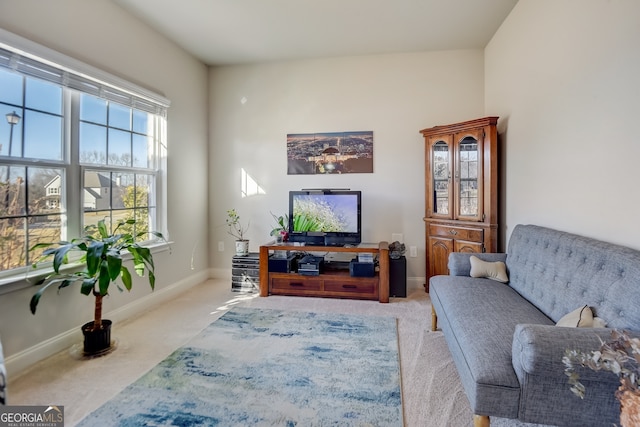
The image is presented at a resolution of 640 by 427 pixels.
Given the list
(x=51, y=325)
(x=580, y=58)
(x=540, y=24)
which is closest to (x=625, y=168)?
(x=580, y=58)

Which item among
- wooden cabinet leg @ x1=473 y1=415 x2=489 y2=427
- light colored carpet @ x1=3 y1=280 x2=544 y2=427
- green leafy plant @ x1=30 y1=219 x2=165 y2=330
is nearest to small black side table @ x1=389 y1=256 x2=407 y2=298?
light colored carpet @ x1=3 y1=280 x2=544 y2=427

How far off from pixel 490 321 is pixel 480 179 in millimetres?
1810

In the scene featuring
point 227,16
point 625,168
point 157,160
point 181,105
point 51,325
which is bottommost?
point 51,325

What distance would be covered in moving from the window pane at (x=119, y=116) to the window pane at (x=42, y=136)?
1.55ft

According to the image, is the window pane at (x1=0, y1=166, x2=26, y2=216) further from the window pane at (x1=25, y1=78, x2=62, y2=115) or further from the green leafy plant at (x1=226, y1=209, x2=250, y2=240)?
the green leafy plant at (x1=226, y1=209, x2=250, y2=240)

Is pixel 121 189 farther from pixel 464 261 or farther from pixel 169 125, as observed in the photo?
pixel 464 261

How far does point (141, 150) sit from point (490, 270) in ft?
10.9

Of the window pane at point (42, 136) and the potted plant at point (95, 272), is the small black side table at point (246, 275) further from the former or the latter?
the window pane at point (42, 136)

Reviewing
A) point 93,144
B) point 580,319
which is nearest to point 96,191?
point 93,144

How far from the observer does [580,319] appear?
1.33 meters

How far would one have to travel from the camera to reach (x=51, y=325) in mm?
2162

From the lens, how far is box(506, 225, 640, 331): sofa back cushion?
126cm

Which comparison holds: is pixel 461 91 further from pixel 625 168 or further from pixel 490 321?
→ pixel 490 321

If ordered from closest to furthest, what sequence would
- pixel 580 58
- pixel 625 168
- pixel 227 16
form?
1. pixel 625 168
2. pixel 580 58
3. pixel 227 16
